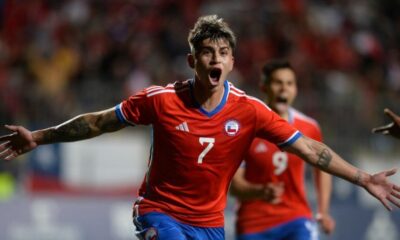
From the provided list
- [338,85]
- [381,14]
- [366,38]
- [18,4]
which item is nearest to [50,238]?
[18,4]

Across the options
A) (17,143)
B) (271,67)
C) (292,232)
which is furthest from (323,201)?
(17,143)

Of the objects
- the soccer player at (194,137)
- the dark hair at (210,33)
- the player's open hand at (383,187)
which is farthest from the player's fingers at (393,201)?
the dark hair at (210,33)

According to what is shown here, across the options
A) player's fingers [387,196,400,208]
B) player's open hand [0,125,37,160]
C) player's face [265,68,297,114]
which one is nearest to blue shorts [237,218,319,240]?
player's face [265,68,297,114]

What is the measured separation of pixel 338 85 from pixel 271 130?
1122 cm

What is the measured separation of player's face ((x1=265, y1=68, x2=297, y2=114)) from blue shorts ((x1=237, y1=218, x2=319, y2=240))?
3.32ft

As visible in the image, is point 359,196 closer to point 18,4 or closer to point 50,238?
point 50,238

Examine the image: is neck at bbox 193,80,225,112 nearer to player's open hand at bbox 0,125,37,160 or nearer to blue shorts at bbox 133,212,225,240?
blue shorts at bbox 133,212,225,240

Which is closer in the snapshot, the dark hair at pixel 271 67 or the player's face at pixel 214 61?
the player's face at pixel 214 61

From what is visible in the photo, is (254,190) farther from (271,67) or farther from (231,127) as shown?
(231,127)

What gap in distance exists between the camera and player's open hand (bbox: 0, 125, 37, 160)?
6.04 meters

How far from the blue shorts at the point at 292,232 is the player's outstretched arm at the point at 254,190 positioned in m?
0.24

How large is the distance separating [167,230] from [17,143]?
1.18 meters

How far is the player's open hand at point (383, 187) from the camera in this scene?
5.78 metres

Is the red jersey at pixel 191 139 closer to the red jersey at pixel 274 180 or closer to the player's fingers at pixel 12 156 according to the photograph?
the player's fingers at pixel 12 156
